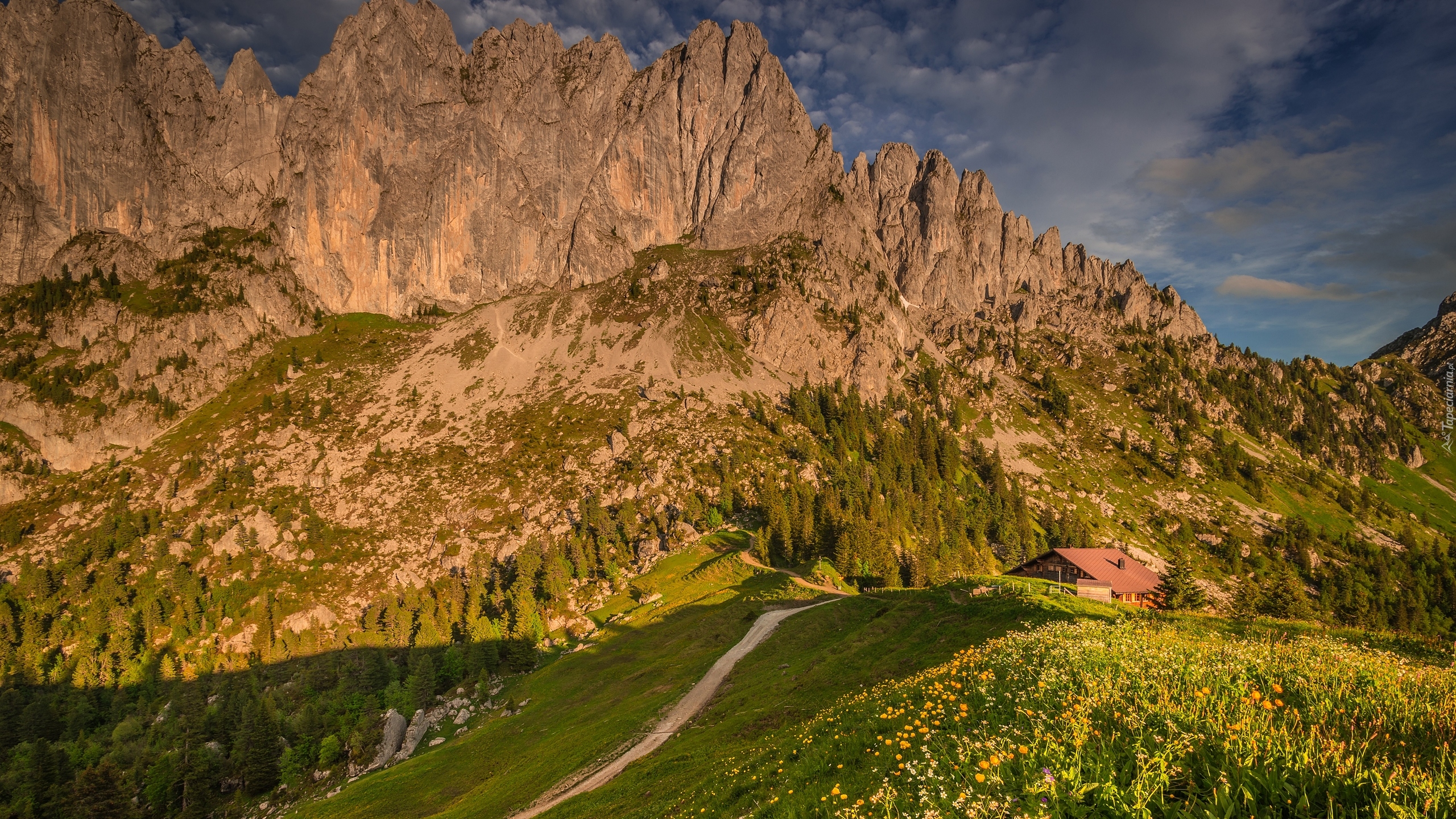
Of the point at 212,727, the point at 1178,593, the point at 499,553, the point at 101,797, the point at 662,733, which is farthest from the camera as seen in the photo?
the point at 499,553

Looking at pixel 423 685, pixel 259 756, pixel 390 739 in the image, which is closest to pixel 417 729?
pixel 390 739

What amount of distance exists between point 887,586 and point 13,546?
192665 mm

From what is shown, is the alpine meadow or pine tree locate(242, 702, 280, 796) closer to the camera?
the alpine meadow

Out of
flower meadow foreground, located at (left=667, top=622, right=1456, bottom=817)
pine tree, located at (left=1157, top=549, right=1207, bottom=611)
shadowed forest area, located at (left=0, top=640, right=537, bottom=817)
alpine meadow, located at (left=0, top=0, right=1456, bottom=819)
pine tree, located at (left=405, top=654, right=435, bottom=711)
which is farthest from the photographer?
pine tree, located at (left=405, top=654, right=435, bottom=711)

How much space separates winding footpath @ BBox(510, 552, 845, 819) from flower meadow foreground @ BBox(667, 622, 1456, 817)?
23.3m

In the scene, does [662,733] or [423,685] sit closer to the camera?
[662,733]

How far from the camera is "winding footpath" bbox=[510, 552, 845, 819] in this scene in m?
34.9

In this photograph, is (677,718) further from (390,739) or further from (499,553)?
(499,553)

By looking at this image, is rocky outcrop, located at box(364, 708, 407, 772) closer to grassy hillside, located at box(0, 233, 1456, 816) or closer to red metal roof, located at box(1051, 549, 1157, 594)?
grassy hillside, located at box(0, 233, 1456, 816)

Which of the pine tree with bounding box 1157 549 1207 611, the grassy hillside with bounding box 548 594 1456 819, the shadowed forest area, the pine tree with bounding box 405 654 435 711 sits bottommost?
the shadowed forest area

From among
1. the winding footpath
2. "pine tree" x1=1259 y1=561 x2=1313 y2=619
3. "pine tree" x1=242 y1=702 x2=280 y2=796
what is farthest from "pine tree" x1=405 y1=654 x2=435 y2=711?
"pine tree" x1=1259 y1=561 x2=1313 y2=619

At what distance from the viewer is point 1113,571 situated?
7500 centimetres

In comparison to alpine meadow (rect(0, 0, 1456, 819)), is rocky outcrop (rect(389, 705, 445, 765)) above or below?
below

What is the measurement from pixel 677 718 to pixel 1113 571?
61614 millimetres
